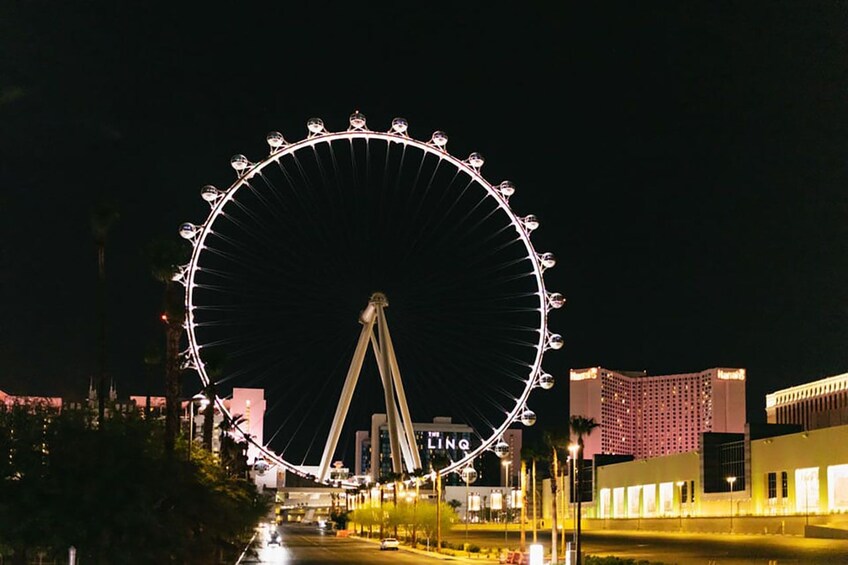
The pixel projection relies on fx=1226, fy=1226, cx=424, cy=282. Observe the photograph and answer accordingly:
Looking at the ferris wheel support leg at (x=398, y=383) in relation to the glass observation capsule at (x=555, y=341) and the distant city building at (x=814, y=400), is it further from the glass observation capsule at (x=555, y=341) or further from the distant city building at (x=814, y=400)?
the distant city building at (x=814, y=400)

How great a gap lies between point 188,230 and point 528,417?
25.1 meters

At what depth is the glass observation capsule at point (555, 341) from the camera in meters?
76.6

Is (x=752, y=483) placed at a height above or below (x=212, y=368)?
below

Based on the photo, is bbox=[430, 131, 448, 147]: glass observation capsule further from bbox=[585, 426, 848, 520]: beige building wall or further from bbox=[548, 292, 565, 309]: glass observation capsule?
bbox=[585, 426, 848, 520]: beige building wall

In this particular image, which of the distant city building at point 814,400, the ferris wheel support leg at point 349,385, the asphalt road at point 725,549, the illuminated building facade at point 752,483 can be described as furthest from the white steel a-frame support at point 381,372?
the distant city building at point 814,400

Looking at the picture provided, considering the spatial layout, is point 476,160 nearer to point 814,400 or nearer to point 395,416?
point 395,416

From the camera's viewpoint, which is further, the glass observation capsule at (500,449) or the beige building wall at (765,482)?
the beige building wall at (765,482)

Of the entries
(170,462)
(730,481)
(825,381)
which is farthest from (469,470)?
(825,381)

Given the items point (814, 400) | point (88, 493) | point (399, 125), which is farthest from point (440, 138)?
point (814, 400)

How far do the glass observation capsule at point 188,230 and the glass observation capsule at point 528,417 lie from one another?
24.4 m

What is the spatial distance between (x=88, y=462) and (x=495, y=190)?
1872 inches

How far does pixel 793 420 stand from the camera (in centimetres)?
19275

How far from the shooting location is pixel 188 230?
68.9 metres

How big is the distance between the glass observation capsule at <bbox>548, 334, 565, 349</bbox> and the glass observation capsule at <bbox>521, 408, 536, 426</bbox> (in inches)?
187
